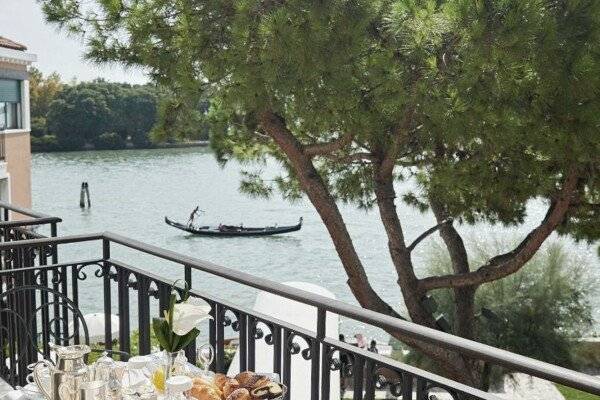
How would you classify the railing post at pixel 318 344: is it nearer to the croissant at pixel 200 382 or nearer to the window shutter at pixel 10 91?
the croissant at pixel 200 382

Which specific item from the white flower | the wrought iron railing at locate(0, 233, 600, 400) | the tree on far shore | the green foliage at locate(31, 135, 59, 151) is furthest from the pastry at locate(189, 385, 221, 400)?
the green foliage at locate(31, 135, 59, 151)

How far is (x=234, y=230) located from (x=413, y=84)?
30.8 m

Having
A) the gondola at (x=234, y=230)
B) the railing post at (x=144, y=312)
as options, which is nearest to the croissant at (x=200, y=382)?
the railing post at (x=144, y=312)

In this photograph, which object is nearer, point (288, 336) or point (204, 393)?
point (204, 393)

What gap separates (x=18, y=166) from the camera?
18.4 metres

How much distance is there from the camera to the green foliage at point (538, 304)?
1388cm

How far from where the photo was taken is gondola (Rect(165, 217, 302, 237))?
3711cm

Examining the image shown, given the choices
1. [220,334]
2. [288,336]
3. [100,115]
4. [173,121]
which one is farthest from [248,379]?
[100,115]

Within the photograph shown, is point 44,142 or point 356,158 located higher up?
point 356,158

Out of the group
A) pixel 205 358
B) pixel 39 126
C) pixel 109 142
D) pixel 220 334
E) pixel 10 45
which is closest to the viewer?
pixel 205 358

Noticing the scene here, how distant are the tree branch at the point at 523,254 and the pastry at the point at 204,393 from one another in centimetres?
683

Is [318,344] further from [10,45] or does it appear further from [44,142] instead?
[44,142]

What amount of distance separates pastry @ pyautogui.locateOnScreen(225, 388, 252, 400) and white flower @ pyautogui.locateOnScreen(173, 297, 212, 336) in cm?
23

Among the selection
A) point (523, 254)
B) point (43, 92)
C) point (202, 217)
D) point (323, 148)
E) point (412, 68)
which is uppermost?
point (43, 92)
